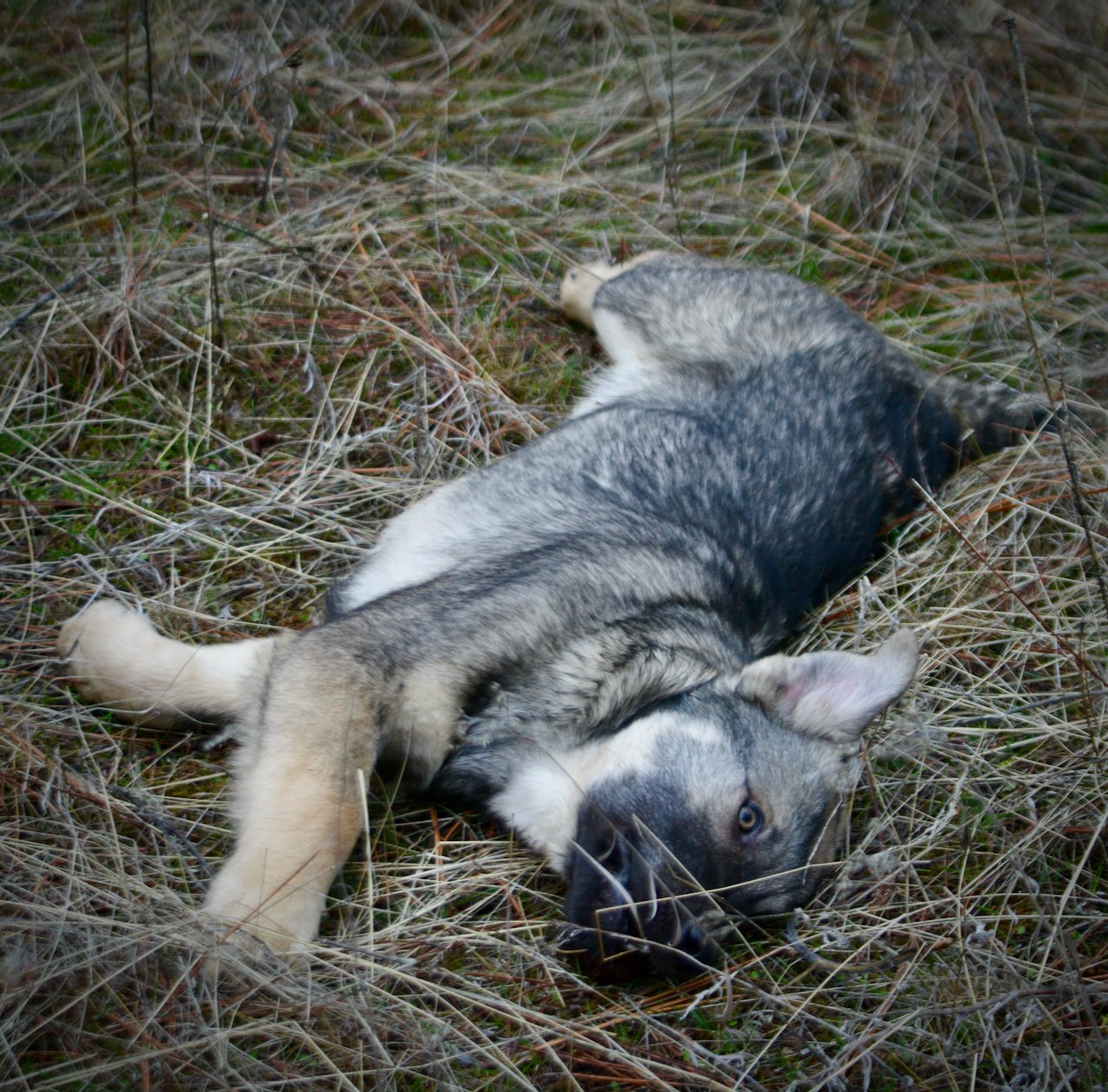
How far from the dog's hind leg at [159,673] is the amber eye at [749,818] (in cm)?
138

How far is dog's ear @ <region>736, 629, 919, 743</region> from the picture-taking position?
2.85 m

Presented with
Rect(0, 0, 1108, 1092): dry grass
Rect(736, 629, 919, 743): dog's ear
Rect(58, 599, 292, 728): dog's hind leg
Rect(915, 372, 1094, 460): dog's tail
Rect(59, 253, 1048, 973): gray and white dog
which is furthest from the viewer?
Rect(915, 372, 1094, 460): dog's tail

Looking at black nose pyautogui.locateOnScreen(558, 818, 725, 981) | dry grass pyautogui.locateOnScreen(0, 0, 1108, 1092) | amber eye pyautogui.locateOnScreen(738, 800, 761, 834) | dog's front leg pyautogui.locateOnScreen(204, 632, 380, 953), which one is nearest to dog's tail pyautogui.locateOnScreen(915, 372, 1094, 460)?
dry grass pyautogui.locateOnScreen(0, 0, 1108, 1092)

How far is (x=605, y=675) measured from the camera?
3004 mm

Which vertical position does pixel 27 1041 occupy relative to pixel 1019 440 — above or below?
above

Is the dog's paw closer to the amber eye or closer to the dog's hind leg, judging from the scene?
the dog's hind leg

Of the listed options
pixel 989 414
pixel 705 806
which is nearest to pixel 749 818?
pixel 705 806

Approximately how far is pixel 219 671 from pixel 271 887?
0.83 m

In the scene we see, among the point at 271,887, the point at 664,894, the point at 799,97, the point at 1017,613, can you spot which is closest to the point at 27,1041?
the point at 271,887

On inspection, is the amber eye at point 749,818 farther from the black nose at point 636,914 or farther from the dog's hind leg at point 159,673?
the dog's hind leg at point 159,673

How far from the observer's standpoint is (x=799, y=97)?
592 cm

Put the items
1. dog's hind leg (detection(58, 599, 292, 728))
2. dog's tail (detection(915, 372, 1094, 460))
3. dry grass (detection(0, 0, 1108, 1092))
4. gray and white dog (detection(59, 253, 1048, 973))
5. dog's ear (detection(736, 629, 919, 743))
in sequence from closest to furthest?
dry grass (detection(0, 0, 1108, 1092)), gray and white dog (detection(59, 253, 1048, 973)), dog's ear (detection(736, 629, 919, 743)), dog's hind leg (detection(58, 599, 292, 728)), dog's tail (detection(915, 372, 1094, 460))

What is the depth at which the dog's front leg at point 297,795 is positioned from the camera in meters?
2.61

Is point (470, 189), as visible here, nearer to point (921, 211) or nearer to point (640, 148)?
point (640, 148)
